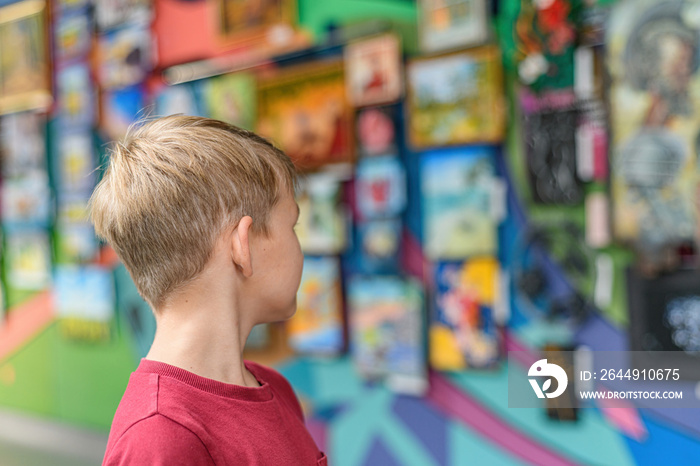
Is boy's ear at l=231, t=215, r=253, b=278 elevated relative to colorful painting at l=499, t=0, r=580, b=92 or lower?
lower

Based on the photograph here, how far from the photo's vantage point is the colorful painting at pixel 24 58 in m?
3.62

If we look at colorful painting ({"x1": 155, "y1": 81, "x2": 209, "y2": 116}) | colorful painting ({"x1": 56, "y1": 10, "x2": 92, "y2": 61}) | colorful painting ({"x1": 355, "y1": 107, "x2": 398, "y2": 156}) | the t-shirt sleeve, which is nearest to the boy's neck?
the t-shirt sleeve

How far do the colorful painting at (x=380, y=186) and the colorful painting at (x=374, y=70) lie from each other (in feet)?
0.75

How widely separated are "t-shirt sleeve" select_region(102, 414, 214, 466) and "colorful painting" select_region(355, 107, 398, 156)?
66.1 inches

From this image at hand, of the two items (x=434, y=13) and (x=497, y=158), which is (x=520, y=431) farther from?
(x=434, y=13)

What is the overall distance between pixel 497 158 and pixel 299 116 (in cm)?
87

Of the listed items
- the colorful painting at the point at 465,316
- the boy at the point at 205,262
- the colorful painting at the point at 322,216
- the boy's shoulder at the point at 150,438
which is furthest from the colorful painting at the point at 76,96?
the boy's shoulder at the point at 150,438

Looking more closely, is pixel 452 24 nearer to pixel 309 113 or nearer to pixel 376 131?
pixel 376 131

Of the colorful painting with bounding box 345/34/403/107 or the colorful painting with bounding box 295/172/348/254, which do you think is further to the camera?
the colorful painting with bounding box 295/172/348/254

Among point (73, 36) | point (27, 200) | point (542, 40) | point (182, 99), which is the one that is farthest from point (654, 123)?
point (27, 200)

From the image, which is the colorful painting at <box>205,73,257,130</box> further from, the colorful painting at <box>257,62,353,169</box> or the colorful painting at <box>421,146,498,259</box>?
the colorful painting at <box>421,146,498,259</box>

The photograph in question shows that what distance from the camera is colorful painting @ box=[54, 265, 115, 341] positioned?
338 cm

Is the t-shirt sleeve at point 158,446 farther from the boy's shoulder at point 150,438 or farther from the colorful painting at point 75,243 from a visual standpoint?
the colorful painting at point 75,243

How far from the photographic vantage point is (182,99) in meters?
2.99
